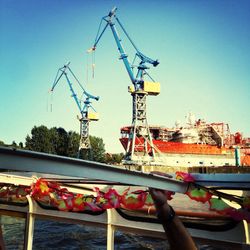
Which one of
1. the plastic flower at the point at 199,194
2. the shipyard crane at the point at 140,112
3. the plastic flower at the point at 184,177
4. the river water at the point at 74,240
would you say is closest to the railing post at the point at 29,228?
the river water at the point at 74,240

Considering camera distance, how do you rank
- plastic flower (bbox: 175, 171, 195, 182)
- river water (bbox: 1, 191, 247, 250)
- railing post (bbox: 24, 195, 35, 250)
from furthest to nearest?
river water (bbox: 1, 191, 247, 250) → railing post (bbox: 24, 195, 35, 250) → plastic flower (bbox: 175, 171, 195, 182)

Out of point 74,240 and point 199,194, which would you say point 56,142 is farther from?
point 199,194

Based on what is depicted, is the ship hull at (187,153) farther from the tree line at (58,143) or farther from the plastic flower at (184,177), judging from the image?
the plastic flower at (184,177)

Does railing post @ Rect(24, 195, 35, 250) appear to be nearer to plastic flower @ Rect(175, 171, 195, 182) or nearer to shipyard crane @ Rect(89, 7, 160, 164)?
plastic flower @ Rect(175, 171, 195, 182)

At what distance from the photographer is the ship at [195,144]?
61.3m

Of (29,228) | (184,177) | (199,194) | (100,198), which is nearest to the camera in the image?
(184,177)

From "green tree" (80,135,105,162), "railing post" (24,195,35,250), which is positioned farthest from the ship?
"railing post" (24,195,35,250)

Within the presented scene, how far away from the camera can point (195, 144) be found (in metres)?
63.5

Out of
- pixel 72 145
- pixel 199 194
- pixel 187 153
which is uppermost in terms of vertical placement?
pixel 72 145

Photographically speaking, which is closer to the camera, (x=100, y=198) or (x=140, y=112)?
(x=100, y=198)

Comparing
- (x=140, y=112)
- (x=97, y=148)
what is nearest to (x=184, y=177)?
(x=140, y=112)

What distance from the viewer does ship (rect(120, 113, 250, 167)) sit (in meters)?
61.3

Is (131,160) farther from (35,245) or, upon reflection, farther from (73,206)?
(73,206)

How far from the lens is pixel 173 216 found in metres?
2.27
